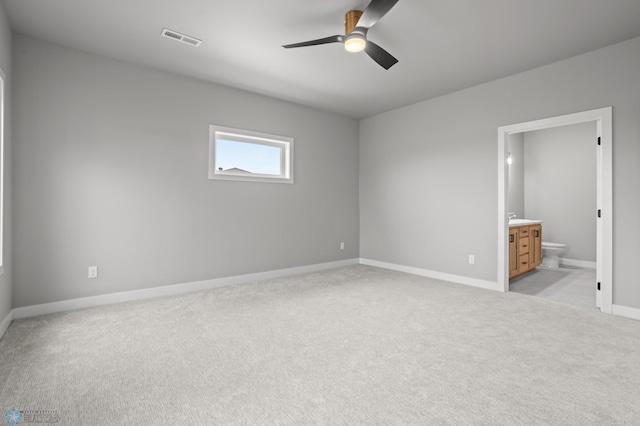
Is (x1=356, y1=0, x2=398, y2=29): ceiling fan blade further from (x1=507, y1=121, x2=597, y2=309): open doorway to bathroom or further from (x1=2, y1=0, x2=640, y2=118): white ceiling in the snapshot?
(x1=507, y1=121, x2=597, y2=309): open doorway to bathroom

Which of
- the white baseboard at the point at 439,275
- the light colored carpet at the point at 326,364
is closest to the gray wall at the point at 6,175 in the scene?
the light colored carpet at the point at 326,364

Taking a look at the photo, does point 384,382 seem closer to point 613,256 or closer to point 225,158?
point 613,256

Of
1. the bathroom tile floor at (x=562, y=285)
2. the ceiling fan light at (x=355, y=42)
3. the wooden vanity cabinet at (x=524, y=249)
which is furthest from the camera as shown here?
the wooden vanity cabinet at (x=524, y=249)

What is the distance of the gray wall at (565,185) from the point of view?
5602 mm

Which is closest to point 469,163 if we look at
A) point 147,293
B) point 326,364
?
point 326,364

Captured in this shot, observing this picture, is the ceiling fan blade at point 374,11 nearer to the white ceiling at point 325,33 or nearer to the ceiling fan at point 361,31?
the ceiling fan at point 361,31

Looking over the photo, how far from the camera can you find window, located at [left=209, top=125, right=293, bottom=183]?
4199mm

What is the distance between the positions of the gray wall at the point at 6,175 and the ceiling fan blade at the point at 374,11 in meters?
2.93

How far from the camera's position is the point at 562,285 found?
A: 4.30 metres

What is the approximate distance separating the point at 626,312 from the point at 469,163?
230 centimetres

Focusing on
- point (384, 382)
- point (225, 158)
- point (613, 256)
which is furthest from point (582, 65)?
point (225, 158)

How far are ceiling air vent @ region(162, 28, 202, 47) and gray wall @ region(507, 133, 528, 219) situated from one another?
6.06 m

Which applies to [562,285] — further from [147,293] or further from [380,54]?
[147,293]

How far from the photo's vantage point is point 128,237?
350 centimetres
